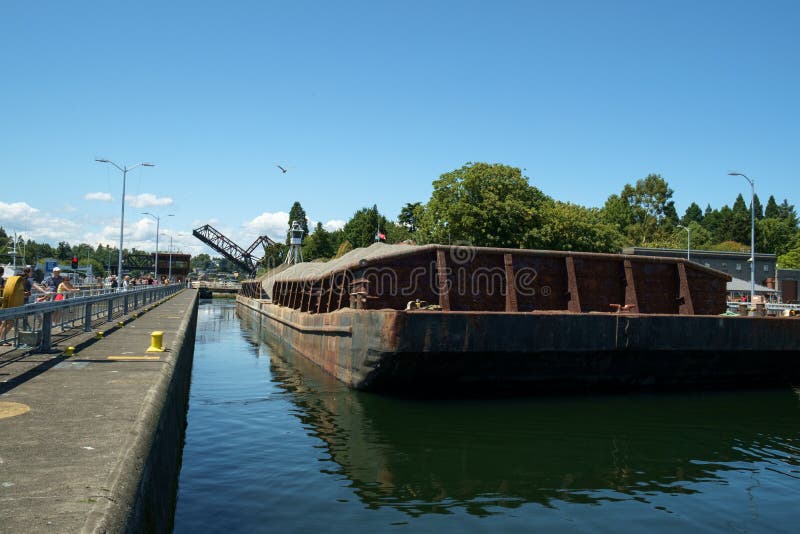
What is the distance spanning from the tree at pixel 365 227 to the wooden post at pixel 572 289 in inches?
3231

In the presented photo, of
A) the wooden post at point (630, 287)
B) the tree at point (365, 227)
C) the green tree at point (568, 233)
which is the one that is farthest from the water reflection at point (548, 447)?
the tree at point (365, 227)

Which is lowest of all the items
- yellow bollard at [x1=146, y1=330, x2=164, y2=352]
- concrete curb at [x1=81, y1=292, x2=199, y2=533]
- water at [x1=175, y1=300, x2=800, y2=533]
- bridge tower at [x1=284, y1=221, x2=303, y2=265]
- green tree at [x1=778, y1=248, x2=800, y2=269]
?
water at [x1=175, y1=300, x2=800, y2=533]

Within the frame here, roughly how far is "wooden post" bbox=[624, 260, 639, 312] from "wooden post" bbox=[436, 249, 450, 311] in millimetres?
4256

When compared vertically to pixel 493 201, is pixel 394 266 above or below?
below

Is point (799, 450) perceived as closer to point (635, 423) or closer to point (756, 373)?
point (635, 423)

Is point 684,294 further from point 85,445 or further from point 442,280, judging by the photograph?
point 85,445

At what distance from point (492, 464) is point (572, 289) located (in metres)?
5.90

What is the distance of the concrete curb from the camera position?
11.9ft

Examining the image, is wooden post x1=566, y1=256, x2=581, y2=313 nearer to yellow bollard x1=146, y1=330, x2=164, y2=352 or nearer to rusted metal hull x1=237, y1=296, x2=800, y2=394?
rusted metal hull x1=237, y1=296, x2=800, y2=394

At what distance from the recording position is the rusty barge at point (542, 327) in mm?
11281

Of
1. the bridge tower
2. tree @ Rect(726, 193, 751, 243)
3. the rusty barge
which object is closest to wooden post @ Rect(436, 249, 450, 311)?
the rusty barge

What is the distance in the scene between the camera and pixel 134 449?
187 inches

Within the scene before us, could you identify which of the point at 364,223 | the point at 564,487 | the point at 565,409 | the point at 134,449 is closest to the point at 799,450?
the point at 565,409

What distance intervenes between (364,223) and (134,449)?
96.9 m
